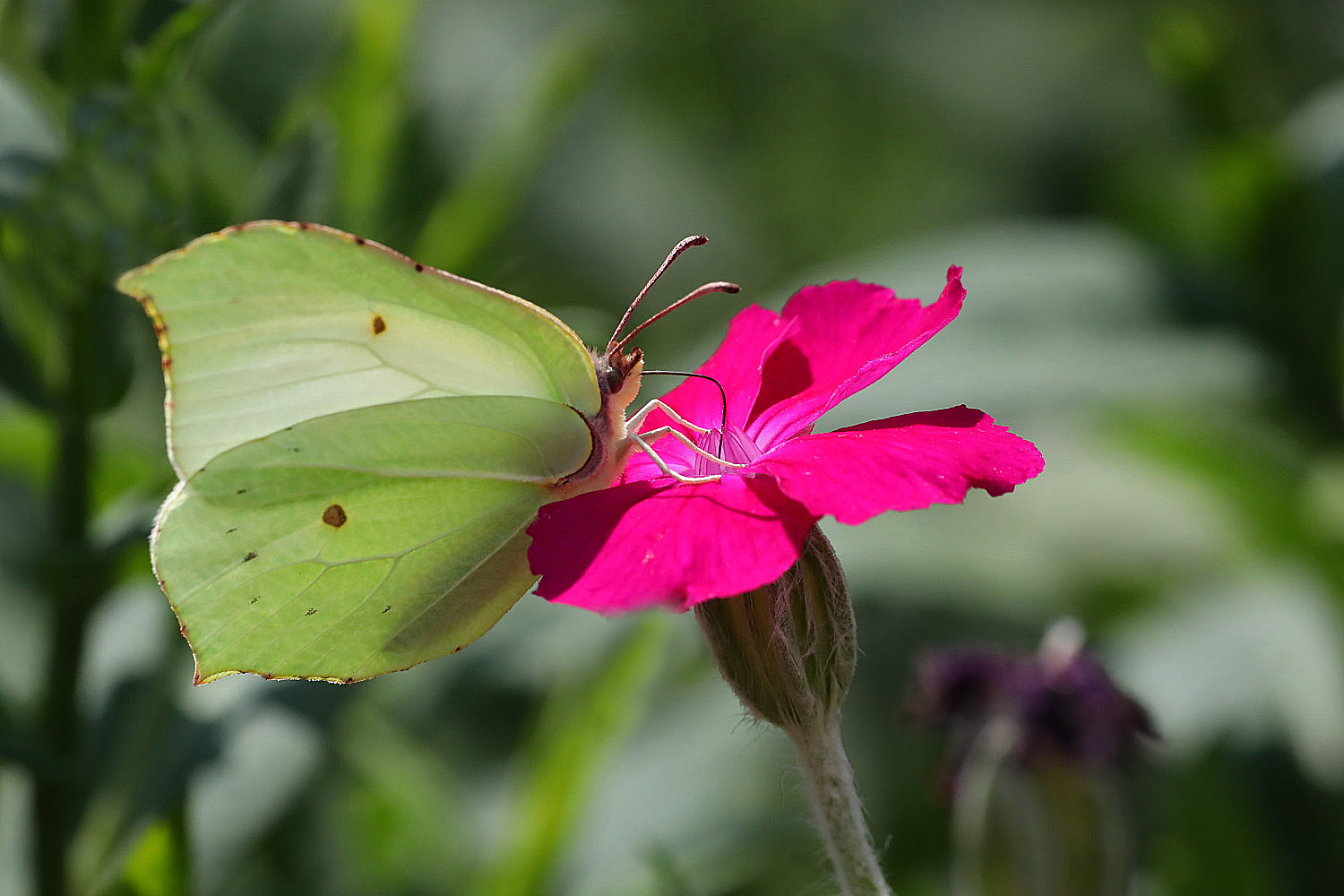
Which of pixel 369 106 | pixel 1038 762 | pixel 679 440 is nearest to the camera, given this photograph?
pixel 679 440

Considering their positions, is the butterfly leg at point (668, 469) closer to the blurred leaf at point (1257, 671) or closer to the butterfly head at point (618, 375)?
the butterfly head at point (618, 375)

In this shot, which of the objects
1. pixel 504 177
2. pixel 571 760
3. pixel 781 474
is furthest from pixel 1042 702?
pixel 504 177

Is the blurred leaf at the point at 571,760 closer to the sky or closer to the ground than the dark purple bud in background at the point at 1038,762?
closer to the ground

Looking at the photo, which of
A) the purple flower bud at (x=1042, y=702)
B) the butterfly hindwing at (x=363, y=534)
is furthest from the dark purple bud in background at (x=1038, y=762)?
the butterfly hindwing at (x=363, y=534)

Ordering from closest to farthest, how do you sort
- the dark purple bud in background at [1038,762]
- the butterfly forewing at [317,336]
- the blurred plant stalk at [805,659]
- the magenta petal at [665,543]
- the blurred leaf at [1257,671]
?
1. the magenta petal at [665,543]
2. the blurred plant stalk at [805,659]
3. the butterfly forewing at [317,336]
4. the dark purple bud in background at [1038,762]
5. the blurred leaf at [1257,671]

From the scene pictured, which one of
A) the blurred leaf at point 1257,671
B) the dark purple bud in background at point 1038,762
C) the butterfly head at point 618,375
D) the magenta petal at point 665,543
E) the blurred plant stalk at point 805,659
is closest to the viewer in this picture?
the magenta petal at point 665,543

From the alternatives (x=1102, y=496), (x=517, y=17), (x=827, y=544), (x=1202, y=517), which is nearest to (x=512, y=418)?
(x=827, y=544)

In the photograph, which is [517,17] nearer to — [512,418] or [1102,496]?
[1102,496]

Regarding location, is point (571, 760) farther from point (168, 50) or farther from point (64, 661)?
point (168, 50)
